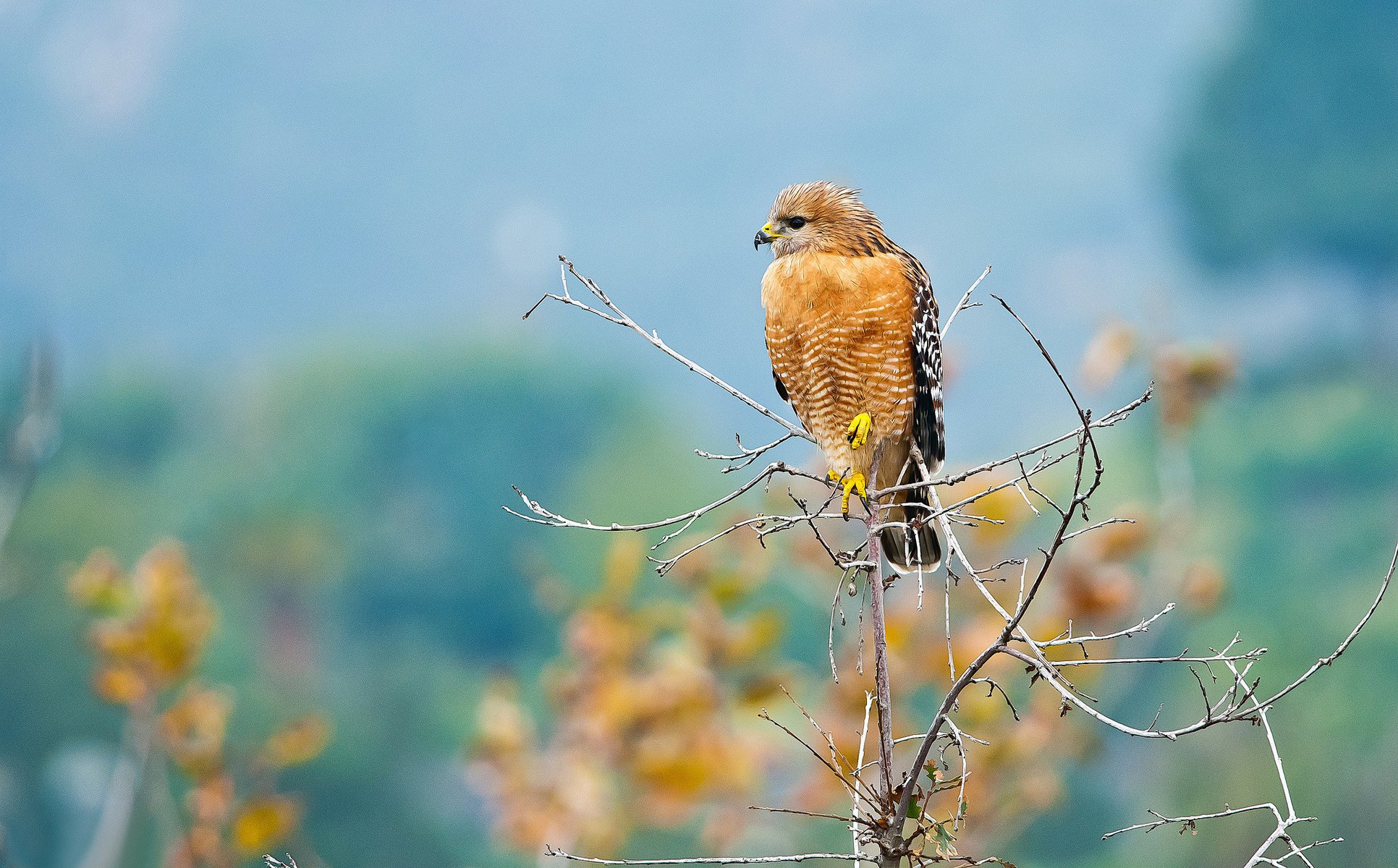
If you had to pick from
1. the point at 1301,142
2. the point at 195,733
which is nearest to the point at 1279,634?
the point at 1301,142

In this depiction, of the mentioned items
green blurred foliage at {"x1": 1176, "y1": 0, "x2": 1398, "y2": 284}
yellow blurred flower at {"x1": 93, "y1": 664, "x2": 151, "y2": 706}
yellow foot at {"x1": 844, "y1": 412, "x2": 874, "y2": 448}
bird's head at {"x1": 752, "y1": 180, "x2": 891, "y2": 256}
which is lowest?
yellow foot at {"x1": 844, "y1": 412, "x2": 874, "y2": 448}

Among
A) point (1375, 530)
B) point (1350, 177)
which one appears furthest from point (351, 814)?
point (1350, 177)

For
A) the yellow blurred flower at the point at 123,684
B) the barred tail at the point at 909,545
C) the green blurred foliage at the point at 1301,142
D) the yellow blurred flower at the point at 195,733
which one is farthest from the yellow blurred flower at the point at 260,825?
the green blurred foliage at the point at 1301,142

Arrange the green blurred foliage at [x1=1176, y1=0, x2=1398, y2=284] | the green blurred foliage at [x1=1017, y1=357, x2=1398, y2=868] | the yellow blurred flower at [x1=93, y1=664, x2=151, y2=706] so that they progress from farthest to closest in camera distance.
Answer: the green blurred foliage at [x1=1176, y1=0, x2=1398, y2=284] < the green blurred foliage at [x1=1017, y1=357, x2=1398, y2=868] < the yellow blurred flower at [x1=93, y1=664, x2=151, y2=706]

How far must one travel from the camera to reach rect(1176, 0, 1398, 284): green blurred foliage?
15.0 ft

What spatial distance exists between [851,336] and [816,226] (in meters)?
0.18

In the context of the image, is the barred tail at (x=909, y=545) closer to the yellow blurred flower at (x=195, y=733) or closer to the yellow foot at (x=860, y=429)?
the yellow foot at (x=860, y=429)

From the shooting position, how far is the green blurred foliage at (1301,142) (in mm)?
4574

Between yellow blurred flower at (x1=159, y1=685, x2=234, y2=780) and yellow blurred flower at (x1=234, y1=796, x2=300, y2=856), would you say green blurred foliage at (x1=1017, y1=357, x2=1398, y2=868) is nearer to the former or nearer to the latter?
yellow blurred flower at (x1=234, y1=796, x2=300, y2=856)

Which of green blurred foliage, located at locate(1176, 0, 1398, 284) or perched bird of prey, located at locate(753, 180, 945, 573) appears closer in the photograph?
perched bird of prey, located at locate(753, 180, 945, 573)

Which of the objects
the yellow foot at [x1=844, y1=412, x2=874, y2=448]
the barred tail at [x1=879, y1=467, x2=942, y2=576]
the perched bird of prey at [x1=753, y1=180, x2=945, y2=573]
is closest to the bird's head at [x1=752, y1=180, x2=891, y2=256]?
the perched bird of prey at [x1=753, y1=180, x2=945, y2=573]

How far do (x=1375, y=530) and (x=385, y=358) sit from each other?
365cm

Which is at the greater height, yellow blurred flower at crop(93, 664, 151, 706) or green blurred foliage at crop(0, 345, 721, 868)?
green blurred foliage at crop(0, 345, 721, 868)

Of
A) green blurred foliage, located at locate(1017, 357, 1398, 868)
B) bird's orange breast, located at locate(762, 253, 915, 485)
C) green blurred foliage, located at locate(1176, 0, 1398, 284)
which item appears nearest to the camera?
bird's orange breast, located at locate(762, 253, 915, 485)
